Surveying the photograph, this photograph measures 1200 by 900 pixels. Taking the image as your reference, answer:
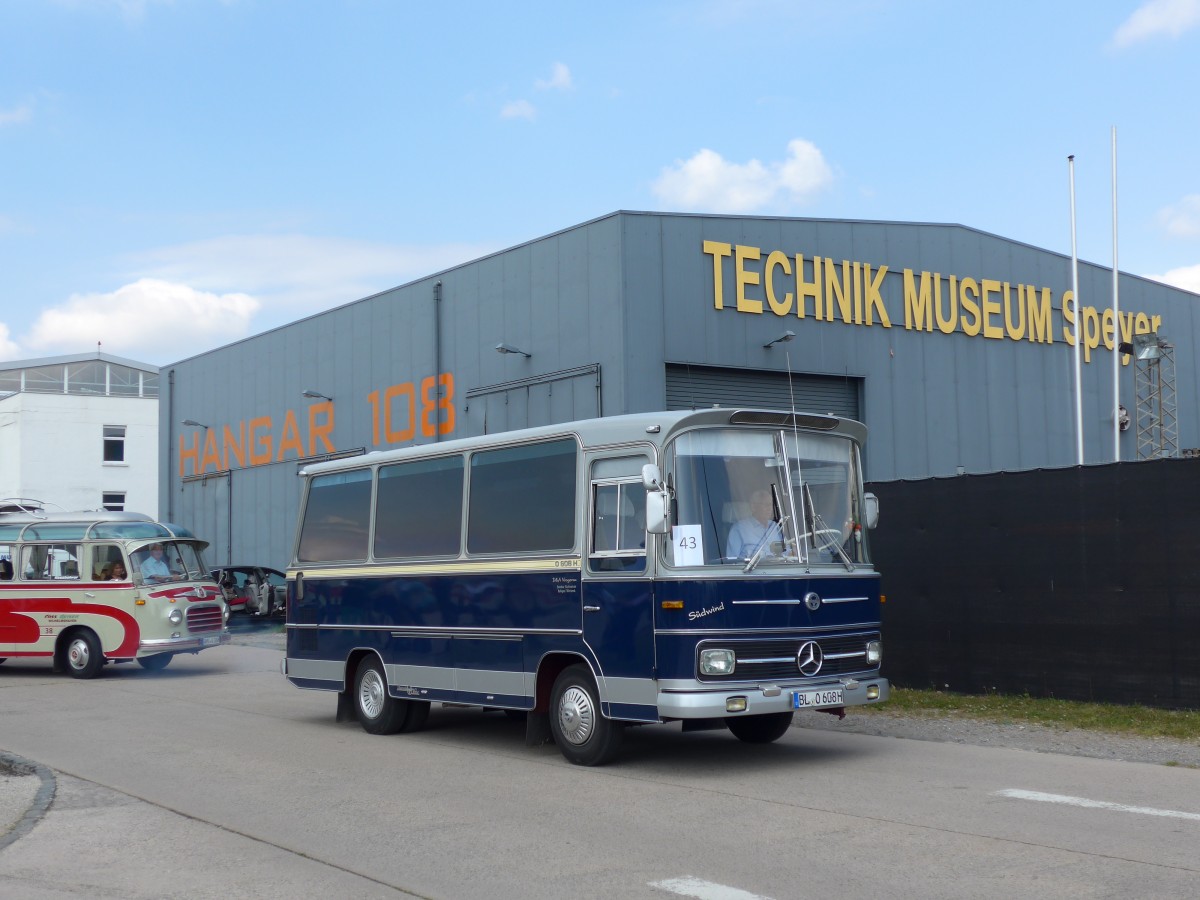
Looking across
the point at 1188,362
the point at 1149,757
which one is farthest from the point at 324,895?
the point at 1188,362

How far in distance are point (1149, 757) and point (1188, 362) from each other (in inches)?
1070

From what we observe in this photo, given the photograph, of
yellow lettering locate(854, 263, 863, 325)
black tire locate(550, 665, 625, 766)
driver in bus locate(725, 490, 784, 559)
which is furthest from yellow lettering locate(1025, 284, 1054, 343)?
black tire locate(550, 665, 625, 766)

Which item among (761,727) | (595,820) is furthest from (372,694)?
(595,820)

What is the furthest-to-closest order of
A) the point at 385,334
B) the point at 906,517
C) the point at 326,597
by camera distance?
the point at 385,334
the point at 906,517
the point at 326,597

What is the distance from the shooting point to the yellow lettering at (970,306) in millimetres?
29219

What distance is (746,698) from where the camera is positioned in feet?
33.7

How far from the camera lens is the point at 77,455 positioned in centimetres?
5750

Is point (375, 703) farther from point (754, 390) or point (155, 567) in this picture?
point (754, 390)

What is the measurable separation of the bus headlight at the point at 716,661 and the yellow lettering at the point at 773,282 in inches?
642

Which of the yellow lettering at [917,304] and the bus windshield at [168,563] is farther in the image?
the yellow lettering at [917,304]

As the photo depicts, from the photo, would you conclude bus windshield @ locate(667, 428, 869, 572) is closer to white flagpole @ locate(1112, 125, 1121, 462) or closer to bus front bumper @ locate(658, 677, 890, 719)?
bus front bumper @ locate(658, 677, 890, 719)

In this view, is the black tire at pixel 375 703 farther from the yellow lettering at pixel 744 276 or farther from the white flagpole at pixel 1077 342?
the white flagpole at pixel 1077 342

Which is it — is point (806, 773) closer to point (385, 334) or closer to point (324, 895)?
point (324, 895)

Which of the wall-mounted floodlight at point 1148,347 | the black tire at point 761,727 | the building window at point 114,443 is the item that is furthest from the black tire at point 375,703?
the building window at point 114,443
